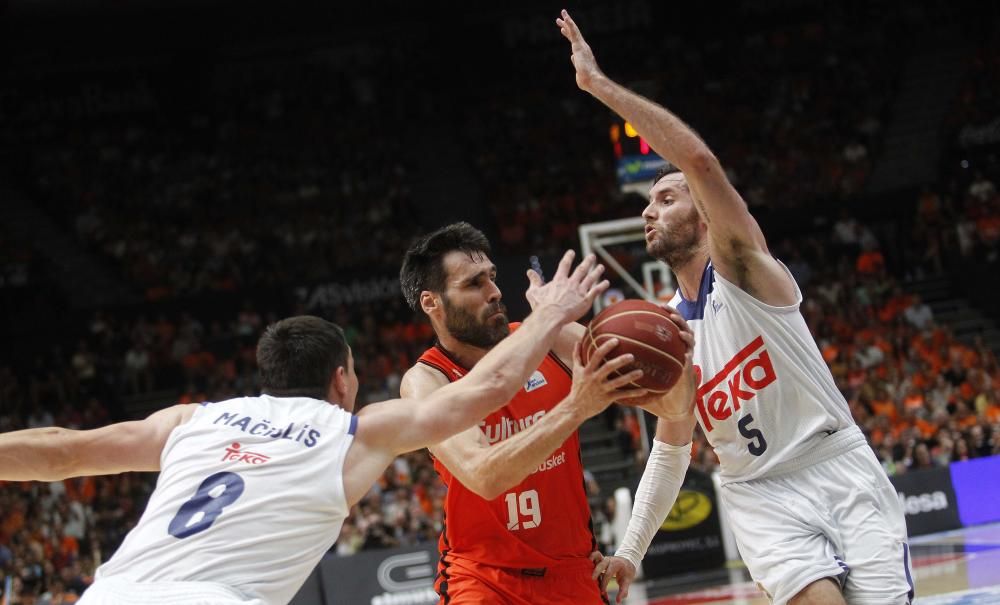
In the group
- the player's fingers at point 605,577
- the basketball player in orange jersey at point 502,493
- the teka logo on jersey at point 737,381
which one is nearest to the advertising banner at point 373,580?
the basketball player in orange jersey at point 502,493

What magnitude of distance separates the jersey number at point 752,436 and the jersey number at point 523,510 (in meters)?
0.89

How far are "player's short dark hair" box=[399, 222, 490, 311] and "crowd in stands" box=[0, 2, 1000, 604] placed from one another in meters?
9.46

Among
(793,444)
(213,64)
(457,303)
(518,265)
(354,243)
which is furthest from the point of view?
(213,64)

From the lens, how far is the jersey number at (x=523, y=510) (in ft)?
15.3

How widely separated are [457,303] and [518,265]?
1250 centimetres

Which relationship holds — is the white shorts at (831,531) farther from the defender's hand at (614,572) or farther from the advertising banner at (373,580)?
the advertising banner at (373,580)

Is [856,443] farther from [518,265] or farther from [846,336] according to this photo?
[846,336]

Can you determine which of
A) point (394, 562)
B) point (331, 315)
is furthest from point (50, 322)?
point (394, 562)

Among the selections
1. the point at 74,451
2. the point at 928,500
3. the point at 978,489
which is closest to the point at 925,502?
the point at 928,500

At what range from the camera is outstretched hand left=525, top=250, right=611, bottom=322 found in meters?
3.95

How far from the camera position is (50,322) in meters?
19.7

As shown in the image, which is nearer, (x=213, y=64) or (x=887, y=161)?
(x=887, y=161)

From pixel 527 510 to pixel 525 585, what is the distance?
30cm

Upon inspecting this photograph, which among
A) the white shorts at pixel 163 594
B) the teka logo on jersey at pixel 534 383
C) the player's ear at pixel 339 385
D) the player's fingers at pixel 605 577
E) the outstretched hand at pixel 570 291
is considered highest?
the outstretched hand at pixel 570 291
